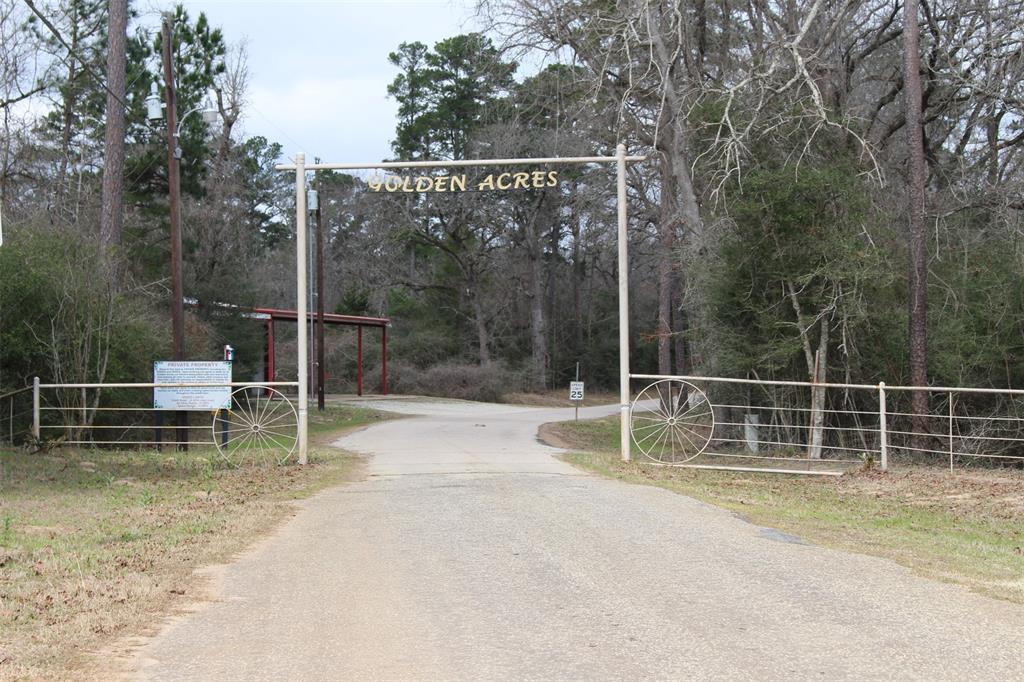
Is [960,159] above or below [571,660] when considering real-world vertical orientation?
above

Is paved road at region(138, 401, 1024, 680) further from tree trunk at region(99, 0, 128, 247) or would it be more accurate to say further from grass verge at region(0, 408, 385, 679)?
tree trunk at region(99, 0, 128, 247)

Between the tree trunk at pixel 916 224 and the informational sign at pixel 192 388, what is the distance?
1278 centimetres

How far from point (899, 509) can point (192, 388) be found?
11.8m

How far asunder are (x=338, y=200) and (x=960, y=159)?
41.4 m

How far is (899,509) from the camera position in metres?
12.1

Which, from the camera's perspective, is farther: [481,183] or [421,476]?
[481,183]

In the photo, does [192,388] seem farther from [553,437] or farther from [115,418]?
[553,437]

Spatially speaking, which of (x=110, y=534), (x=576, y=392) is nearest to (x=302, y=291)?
(x=110, y=534)

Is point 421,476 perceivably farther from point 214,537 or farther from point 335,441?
point 335,441

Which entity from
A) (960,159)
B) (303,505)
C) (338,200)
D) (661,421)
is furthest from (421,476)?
(338,200)

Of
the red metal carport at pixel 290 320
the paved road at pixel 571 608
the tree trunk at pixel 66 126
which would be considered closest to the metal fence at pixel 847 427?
the paved road at pixel 571 608

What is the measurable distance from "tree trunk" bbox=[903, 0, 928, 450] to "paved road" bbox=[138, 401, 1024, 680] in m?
9.62

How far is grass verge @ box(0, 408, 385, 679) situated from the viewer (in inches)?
227

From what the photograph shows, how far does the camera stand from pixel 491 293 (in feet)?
192
